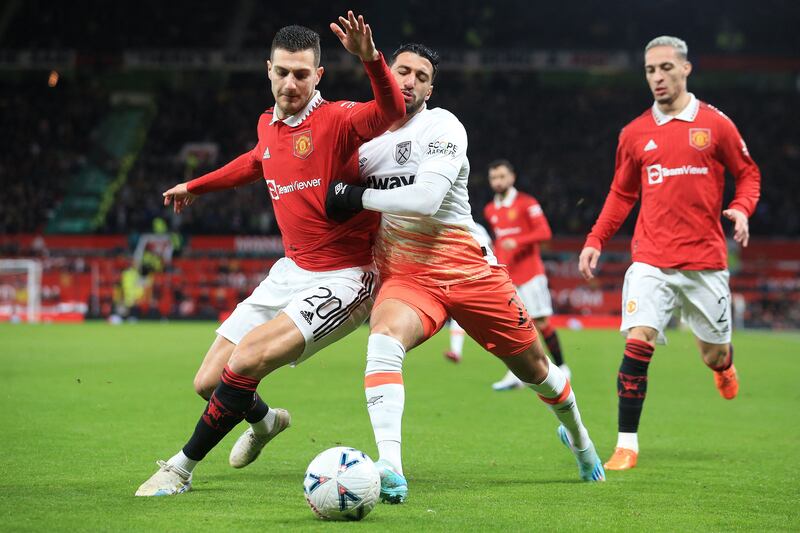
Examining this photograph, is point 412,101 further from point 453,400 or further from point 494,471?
point 453,400

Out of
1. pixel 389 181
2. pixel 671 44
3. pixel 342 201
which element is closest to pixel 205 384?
pixel 342 201

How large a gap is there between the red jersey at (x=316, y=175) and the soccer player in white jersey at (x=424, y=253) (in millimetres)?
126

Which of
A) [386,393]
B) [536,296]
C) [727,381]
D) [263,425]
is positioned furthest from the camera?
[536,296]

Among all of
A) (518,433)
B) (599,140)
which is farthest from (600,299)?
(518,433)

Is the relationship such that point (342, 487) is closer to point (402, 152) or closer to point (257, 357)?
point (257, 357)

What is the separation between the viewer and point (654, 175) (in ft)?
23.7

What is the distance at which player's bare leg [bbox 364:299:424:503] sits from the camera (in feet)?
16.5

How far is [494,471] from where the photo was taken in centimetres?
636

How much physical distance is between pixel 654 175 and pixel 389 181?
240 centimetres

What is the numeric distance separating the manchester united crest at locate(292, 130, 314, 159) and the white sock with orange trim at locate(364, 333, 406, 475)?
1.10 metres

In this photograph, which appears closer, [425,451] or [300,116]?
[300,116]

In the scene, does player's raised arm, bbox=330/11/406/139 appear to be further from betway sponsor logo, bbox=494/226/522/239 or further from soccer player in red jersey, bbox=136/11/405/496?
betway sponsor logo, bbox=494/226/522/239

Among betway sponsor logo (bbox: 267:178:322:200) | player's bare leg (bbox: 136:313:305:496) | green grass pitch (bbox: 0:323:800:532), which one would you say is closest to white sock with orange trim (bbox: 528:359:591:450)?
green grass pitch (bbox: 0:323:800:532)

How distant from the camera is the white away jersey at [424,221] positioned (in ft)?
18.1
